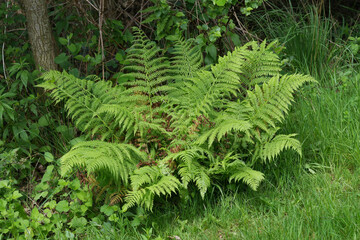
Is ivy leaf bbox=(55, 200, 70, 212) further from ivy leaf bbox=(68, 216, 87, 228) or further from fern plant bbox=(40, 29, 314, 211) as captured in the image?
fern plant bbox=(40, 29, 314, 211)

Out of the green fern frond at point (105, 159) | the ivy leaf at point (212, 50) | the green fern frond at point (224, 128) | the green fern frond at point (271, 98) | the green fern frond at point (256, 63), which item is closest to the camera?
the green fern frond at point (105, 159)

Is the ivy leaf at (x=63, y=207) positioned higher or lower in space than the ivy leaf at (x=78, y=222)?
higher

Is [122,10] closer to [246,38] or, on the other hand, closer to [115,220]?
[246,38]

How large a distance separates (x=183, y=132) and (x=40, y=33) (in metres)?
1.73

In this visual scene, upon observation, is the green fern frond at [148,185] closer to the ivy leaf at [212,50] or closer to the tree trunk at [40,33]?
the ivy leaf at [212,50]

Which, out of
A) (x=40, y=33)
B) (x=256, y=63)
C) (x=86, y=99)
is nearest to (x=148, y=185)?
(x=86, y=99)

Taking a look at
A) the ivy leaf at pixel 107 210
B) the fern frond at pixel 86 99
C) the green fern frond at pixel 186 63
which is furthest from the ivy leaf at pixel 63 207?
the green fern frond at pixel 186 63

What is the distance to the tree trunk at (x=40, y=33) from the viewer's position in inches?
149

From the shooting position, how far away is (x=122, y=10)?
4.31m

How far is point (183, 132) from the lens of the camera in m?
3.13

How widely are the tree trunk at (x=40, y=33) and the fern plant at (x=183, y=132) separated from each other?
25.0 inches

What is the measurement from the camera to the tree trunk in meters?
3.80

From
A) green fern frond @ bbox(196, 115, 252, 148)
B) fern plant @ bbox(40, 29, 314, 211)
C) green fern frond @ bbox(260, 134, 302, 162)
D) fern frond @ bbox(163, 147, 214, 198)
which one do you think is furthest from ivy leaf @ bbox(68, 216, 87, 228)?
green fern frond @ bbox(260, 134, 302, 162)

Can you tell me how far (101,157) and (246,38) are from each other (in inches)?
88.6
